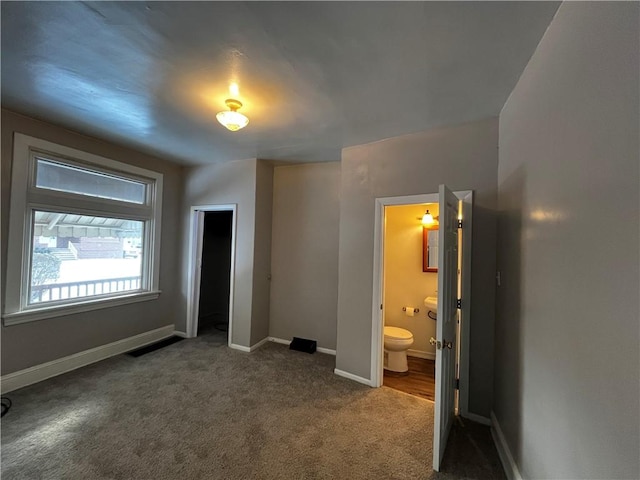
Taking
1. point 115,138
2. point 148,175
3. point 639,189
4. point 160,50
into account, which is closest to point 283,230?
point 148,175

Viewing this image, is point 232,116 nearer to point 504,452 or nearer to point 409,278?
point 409,278

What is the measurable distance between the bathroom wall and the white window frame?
351 centimetres

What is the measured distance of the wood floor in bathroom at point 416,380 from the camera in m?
2.69

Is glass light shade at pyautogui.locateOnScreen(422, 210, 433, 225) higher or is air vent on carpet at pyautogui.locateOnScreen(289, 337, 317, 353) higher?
glass light shade at pyautogui.locateOnScreen(422, 210, 433, 225)

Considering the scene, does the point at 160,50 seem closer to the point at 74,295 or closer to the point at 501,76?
the point at 501,76

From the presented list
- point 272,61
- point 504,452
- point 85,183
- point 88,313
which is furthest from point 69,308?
point 504,452

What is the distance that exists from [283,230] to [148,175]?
2.04 m

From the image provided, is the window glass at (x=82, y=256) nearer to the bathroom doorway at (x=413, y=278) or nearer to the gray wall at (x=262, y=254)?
the gray wall at (x=262, y=254)

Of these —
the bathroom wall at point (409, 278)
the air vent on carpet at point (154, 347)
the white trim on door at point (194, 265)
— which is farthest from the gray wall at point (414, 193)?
the air vent on carpet at point (154, 347)

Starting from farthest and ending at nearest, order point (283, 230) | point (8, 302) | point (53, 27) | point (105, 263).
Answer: point (283, 230) → point (105, 263) → point (8, 302) → point (53, 27)

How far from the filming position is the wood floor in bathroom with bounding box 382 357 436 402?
2691 millimetres

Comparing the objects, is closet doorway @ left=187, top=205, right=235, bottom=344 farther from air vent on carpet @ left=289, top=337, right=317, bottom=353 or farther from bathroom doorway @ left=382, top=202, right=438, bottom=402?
bathroom doorway @ left=382, top=202, right=438, bottom=402

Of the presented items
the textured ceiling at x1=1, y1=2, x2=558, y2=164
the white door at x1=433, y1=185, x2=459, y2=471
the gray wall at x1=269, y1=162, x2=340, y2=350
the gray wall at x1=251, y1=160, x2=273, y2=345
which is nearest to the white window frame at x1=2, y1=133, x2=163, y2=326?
the textured ceiling at x1=1, y1=2, x2=558, y2=164

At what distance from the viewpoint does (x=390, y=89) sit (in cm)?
192
